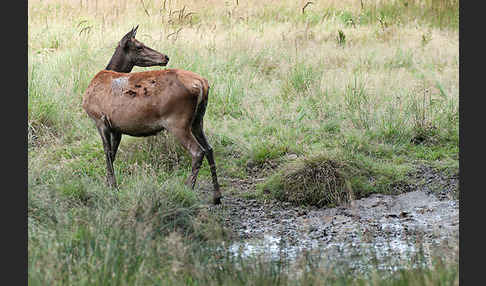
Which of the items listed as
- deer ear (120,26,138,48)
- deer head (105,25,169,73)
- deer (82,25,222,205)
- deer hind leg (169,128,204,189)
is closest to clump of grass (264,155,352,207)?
deer (82,25,222,205)

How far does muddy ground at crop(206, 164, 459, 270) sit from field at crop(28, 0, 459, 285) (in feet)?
0.62

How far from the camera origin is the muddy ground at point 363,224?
604cm

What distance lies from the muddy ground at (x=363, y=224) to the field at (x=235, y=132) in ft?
0.62

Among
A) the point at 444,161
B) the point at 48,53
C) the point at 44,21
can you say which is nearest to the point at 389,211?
the point at 444,161

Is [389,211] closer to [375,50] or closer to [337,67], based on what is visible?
[337,67]

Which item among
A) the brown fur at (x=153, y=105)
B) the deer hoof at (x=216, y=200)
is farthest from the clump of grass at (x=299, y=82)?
the brown fur at (x=153, y=105)

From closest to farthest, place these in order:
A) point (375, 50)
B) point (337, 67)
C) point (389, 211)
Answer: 1. point (389, 211)
2. point (337, 67)
3. point (375, 50)

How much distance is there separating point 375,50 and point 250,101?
3.80m

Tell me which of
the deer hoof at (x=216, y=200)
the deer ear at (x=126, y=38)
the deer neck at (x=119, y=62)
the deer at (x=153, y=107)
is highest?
the deer ear at (x=126, y=38)

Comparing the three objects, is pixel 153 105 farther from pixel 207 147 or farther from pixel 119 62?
pixel 119 62

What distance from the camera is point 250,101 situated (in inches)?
415

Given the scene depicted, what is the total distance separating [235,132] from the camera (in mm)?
9562

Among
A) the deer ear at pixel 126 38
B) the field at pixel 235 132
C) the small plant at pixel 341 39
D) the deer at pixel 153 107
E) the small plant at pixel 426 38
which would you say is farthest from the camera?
the small plant at pixel 426 38

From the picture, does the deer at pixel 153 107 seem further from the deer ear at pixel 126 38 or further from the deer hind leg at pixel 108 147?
the deer ear at pixel 126 38
